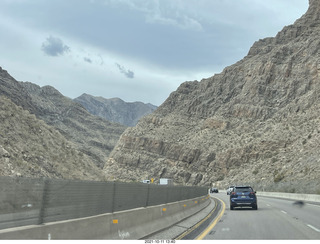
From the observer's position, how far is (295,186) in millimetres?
53969

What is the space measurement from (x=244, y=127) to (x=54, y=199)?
99.0m

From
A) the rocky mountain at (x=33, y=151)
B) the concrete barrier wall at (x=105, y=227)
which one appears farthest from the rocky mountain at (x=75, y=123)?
the concrete barrier wall at (x=105, y=227)

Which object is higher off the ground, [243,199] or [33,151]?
[33,151]

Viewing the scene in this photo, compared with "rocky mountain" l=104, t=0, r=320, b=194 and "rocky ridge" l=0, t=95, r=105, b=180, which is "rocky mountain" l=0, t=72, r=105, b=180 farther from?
"rocky mountain" l=104, t=0, r=320, b=194

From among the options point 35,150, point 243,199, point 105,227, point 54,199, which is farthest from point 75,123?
point 54,199

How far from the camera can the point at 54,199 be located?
24.4 ft

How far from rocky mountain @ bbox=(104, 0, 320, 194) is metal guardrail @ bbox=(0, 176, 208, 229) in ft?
194

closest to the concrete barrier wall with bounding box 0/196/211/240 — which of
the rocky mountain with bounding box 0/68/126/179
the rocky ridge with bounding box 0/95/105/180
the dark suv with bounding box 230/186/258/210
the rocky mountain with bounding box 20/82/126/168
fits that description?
the dark suv with bounding box 230/186/258/210

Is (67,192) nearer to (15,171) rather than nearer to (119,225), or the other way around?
(119,225)

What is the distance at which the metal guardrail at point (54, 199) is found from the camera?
6.34 m

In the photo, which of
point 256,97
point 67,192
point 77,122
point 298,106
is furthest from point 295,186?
point 77,122

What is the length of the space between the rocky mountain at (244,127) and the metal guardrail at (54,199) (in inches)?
2331

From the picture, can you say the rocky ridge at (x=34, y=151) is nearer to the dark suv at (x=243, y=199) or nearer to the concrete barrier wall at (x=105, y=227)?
the dark suv at (x=243, y=199)

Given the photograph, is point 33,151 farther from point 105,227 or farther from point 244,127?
point 244,127
